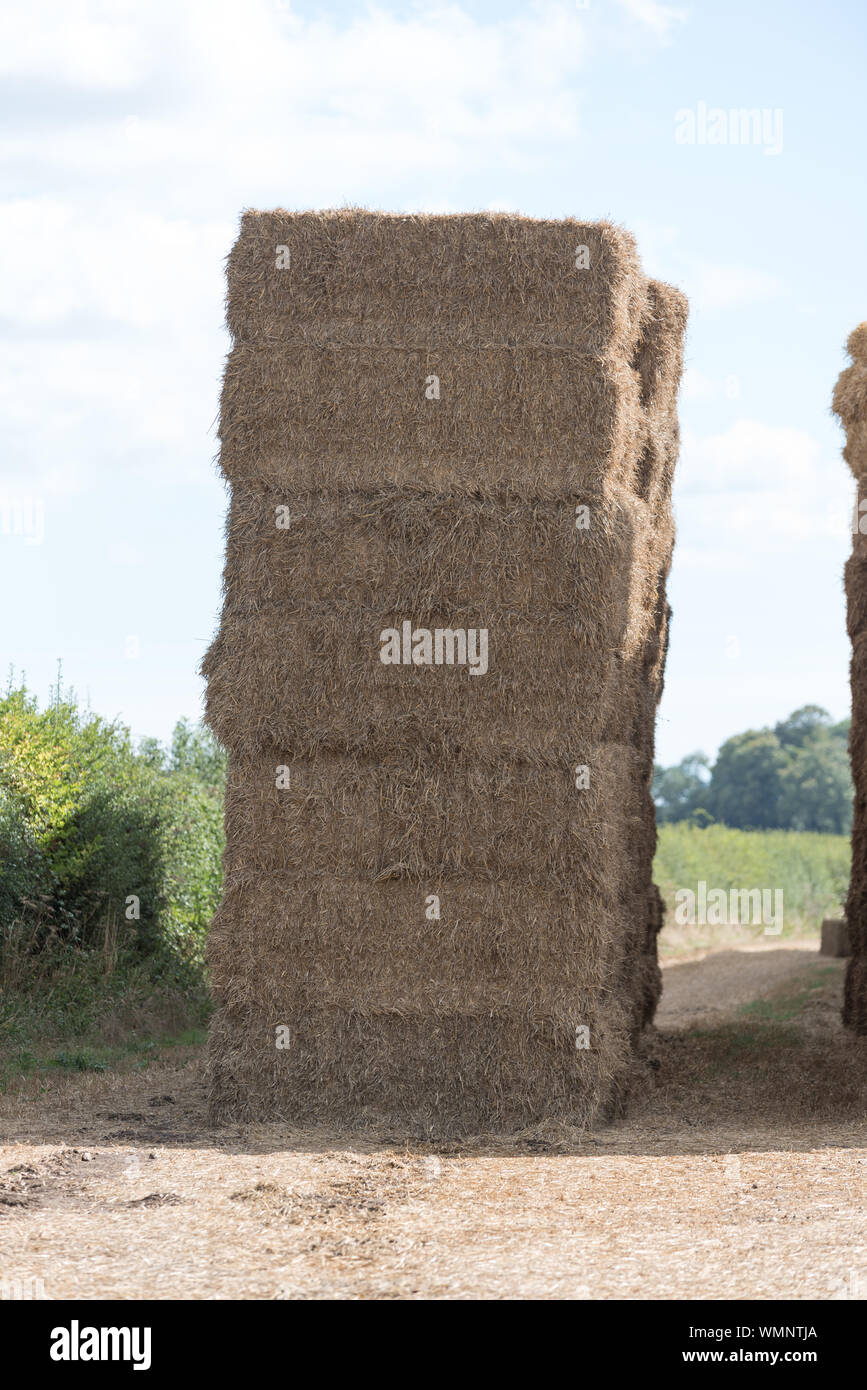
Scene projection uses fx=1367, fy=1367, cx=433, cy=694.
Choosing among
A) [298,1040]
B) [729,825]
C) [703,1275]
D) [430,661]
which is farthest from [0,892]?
[729,825]

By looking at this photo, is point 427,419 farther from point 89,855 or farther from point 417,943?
point 89,855

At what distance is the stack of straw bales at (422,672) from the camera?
333 inches

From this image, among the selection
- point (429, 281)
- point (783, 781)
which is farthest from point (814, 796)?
point (429, 281)

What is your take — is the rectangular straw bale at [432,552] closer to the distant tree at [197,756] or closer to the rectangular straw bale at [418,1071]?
the rectangular straw bale at [418,1071]

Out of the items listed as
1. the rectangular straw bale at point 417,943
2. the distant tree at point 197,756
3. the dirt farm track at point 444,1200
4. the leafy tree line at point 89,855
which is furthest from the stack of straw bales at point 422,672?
the distant tree at point 197,756

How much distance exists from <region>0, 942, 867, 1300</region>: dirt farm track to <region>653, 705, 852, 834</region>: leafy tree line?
171 feet

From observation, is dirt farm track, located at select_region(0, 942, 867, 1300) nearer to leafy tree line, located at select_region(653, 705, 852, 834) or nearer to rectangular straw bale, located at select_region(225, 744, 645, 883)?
rectangular straw bale, located at select_region(225, 744, 645, 883)

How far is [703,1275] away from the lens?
519 cm

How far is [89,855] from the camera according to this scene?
1230 centimetres

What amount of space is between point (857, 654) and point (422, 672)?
5160mm

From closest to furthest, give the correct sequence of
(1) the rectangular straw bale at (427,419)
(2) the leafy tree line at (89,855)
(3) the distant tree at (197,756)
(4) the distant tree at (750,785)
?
(1) the rectangular straw bale at (427,419), (2) the leafy tree line at (89,855), (3) the distant tree at (197,756), (4) the distant tree at (750,785)

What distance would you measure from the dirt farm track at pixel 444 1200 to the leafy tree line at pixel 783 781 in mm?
52176

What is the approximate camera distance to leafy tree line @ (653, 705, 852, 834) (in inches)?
2437

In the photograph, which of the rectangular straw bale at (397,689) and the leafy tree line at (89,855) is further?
the leafy tree line at (89,855)
